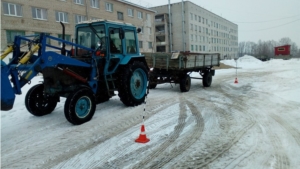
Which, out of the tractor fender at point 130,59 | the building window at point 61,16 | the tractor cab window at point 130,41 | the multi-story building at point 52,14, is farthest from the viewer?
the building window at point 61,16

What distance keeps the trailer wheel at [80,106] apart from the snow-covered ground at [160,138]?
20 cm

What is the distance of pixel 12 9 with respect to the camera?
66.2 feet

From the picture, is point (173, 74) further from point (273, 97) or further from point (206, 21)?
point (206, 21)

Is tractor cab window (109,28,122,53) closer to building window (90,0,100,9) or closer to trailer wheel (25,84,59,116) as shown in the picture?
trailer wheel (25,84,59,116)

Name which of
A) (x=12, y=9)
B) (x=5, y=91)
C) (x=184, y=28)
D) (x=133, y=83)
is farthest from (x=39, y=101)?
(x=184, y=28)

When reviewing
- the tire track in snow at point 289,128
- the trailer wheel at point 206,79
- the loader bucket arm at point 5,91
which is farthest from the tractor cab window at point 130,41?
the trailer wheel at point 206,79

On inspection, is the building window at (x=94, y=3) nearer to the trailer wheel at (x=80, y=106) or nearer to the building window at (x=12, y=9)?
the building window at (x=12, y=9)

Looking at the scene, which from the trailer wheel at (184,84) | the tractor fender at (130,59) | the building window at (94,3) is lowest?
the trailer wheel at (184,84)

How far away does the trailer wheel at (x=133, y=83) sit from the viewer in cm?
688

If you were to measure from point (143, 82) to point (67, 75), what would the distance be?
283 cm

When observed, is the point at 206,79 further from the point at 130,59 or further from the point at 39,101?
the point at 39,101

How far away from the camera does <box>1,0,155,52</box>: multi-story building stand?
20.0 meters

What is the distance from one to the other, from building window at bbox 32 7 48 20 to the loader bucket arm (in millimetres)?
20402

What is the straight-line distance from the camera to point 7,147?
4.36 metres
